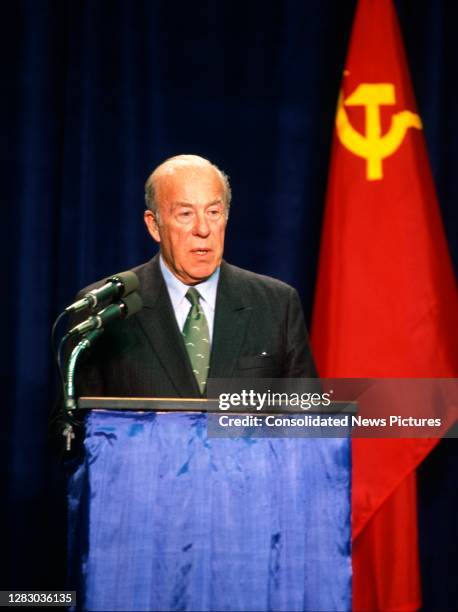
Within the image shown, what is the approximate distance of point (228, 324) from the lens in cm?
226

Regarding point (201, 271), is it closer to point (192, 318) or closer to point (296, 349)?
point (192, 318)

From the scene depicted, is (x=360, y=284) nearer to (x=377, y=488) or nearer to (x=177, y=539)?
(x=377, y=488)

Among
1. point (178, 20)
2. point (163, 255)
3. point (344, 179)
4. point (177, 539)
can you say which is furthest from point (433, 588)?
point (178, 20)

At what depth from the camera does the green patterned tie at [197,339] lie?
86.4 inches

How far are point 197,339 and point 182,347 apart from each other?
0.09 m

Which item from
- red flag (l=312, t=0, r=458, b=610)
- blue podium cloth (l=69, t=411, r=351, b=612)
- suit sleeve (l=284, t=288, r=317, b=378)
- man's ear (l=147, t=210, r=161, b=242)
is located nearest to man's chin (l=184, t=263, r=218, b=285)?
man's ear (l=147, t=210, r=161, b=242)

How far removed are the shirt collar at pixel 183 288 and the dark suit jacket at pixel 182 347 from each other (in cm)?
2

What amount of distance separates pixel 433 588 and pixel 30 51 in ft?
8.74

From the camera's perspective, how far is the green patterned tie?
219 cm

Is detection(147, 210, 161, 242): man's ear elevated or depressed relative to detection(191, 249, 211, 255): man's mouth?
elevated

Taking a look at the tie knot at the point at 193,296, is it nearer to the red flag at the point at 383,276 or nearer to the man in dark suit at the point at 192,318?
the man in dark suit at the point at 192,318

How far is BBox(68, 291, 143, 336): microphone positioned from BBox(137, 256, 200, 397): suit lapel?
13.9 inches

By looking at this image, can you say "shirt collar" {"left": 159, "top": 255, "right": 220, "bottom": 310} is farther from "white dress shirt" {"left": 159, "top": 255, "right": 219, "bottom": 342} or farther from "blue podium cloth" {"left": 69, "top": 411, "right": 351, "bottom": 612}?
"blue podium cloth" {"left": 69, "top": 411, "right": 351, "bottom": 612}

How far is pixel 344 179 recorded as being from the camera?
3150 mm
